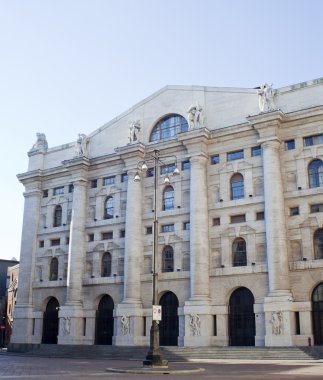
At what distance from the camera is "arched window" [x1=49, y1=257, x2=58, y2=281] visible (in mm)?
59594

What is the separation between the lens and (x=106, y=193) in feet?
190

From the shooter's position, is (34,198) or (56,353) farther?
(34,198)

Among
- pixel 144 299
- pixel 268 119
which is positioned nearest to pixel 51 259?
pixel 144 299

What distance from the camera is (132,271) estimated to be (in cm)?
5166

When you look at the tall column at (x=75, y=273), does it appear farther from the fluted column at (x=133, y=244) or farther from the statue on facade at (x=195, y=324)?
the statue on facade at (x=195, y=324)

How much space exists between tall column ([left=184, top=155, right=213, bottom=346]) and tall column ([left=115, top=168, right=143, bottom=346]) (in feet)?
19.3

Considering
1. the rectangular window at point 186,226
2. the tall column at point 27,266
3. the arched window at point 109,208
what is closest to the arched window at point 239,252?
the rectangular window at point 186,226

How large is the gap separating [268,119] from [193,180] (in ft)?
30.7

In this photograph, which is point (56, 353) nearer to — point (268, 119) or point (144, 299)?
point (144, 299)

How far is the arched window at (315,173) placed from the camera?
45.5 m

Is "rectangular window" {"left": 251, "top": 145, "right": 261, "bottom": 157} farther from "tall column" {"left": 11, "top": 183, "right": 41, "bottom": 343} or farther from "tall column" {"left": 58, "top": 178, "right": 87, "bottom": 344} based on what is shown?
"tall column" {"left": 11, "top": 183, "right": 41, "bottom": 343}

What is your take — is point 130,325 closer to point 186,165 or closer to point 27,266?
point 186,165

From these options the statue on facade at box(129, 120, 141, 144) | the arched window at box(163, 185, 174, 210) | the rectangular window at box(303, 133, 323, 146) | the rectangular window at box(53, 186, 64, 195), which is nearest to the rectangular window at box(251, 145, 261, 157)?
the rectangular window at box(303, 133, 323, 146)

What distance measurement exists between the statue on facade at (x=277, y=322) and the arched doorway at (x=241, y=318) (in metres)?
3.31
